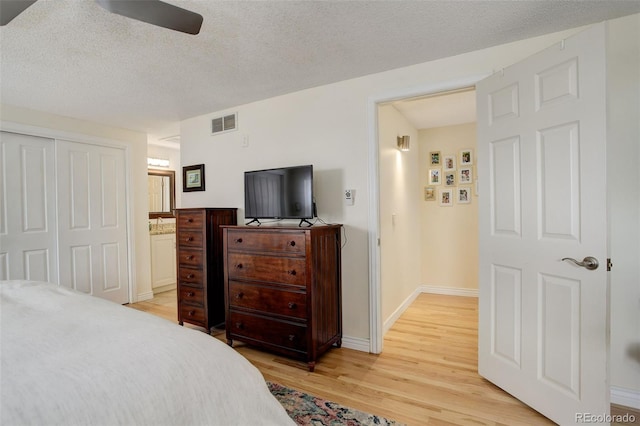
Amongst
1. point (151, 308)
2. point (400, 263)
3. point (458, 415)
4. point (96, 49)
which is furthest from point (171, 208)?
point (458, 415)

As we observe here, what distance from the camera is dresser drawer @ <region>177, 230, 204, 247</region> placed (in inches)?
123

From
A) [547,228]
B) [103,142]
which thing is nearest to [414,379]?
[547,228]

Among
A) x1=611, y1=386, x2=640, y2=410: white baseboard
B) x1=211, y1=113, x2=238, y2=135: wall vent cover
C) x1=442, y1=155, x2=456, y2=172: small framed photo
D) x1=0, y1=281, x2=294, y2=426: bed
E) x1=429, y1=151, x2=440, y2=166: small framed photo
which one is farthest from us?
x1=429, y1=151, x2=440, y2=166: small framed photo

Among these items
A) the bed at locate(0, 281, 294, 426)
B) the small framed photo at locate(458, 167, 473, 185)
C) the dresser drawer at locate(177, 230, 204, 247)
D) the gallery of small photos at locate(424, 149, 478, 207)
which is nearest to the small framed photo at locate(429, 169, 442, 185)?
the gallery of small photos at locate(424, 149, 478, 207)

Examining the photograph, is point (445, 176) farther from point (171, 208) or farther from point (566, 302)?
point (171, 208)

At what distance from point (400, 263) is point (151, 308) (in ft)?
10.4

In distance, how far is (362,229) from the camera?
8.92ft

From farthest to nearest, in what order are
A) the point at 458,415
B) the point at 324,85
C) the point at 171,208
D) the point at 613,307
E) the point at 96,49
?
the point at 171,208, the point at 324,85, the point at 96,49, the point at 613,307, the point at 458,415

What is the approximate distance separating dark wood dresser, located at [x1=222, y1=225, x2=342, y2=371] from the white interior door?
3.73 ft

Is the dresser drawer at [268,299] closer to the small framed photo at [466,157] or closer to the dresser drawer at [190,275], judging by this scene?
the dresser drawer at [190,275]

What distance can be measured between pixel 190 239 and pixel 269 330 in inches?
51.5

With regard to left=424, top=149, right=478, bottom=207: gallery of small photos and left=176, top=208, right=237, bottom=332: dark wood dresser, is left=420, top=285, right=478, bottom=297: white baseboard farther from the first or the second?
left=176, top=208, right=237, bottom=332: dark wood dresser

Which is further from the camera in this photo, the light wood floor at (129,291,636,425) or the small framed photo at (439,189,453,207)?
the small framed photo at (439,189,453,207)

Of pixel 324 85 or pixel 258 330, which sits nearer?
pixel 258 330
